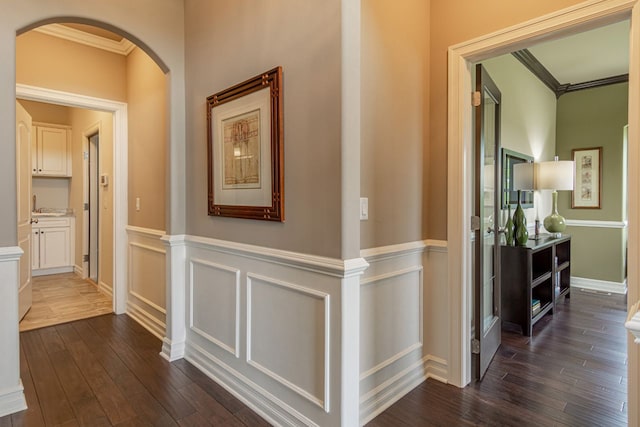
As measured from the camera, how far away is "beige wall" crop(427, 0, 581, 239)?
216 centimetres

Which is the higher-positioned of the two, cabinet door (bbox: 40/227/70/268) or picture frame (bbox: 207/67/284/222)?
picture frame (bbox: 207/67/284/222)

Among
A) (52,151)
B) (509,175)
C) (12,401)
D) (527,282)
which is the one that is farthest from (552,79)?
(52,151)

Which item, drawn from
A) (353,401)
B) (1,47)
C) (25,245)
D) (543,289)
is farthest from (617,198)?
(25,245)

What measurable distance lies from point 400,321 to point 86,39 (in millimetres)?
3769

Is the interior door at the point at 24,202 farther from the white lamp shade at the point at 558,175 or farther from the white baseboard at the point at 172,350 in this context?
the white lamp shade at the point at 558,175

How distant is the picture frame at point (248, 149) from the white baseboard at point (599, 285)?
16.3 ft

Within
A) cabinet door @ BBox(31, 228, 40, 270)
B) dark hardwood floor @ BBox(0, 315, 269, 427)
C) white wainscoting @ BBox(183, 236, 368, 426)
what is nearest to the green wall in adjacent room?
white wainscoting @ BBox(183, 236, 368, 426)

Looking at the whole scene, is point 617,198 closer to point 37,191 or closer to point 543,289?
point 543,289

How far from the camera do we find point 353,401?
64.9 inches

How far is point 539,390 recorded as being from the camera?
2227mm

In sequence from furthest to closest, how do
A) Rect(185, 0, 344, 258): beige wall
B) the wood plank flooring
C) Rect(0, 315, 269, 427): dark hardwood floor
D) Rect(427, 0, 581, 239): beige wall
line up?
the wood plank flooring → Rect(427, 0, 581, 239): beige wall → Rect(0, 315, 269, 427): dark hardwood floor → Rect(185, 0, 344, 258): beige wall

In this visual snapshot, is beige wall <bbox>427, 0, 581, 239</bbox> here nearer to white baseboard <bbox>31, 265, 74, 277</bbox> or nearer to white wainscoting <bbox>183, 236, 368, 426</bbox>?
white wainscoting <bbox>183, 236, 368, 426</bbox>

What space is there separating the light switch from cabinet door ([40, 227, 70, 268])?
5462 millimetres

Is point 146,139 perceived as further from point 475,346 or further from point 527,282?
point 527,282
